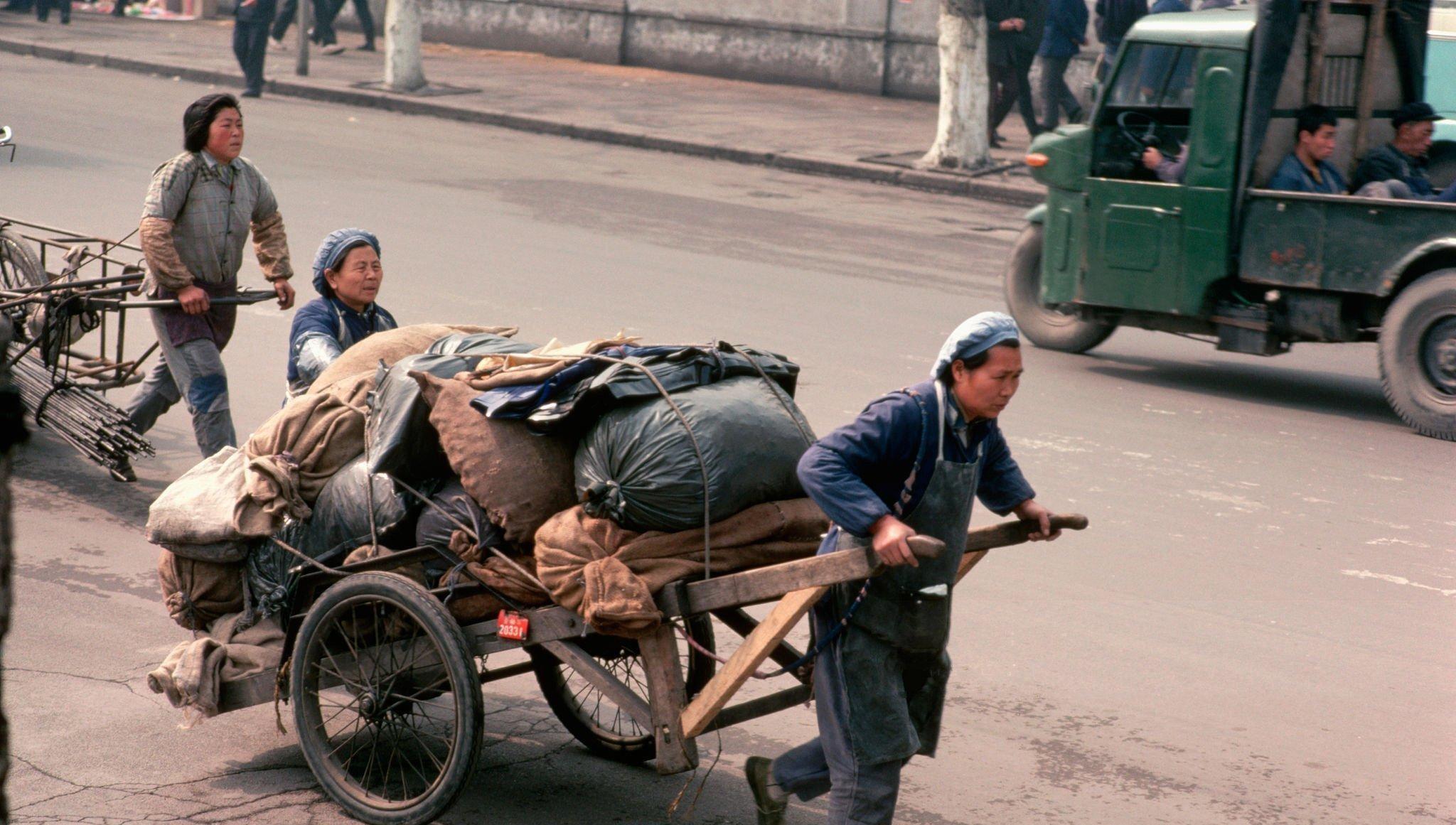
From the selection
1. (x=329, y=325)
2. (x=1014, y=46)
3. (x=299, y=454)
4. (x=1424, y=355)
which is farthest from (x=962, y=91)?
(x=299, y=454)

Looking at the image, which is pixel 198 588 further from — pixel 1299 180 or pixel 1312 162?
pixel 1312 162

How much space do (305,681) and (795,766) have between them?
1303 millimetres

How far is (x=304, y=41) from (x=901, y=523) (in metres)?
20.2

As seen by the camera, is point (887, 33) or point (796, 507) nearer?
point (796, 507)

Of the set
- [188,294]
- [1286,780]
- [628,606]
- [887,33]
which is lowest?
[1286,780]

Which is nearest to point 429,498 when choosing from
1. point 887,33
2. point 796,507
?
point 796,507

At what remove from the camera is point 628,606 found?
370 cm

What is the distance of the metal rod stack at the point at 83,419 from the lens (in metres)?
6.58

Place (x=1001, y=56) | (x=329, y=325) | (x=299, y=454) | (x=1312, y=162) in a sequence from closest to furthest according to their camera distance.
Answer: (x=299, y=454)
(x=329, y=325)
(x=1312, y=162)
(x=1001, y=56)

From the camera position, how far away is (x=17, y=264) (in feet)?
25.7

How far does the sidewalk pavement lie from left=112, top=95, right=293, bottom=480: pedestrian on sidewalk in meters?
10.6

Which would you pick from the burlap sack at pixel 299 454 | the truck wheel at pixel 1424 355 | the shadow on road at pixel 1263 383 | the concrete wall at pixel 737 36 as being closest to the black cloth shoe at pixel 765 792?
the burlap sack at pixel 299 454

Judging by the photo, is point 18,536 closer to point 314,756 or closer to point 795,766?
point 314,756

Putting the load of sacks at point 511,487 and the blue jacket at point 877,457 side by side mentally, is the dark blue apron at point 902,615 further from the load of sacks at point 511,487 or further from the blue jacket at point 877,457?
the load of sacks at point 511,487
